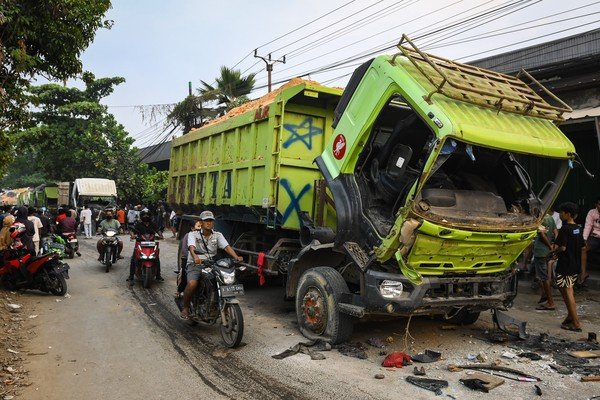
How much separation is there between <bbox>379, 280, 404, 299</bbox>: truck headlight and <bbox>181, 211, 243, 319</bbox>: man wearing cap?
191 cm

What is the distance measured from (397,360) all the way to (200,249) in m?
2.83

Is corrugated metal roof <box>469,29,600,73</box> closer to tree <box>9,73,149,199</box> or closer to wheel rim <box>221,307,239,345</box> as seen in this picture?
wheel rim <box>221,307,239,345</box>

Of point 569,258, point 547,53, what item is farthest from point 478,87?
point 547,53

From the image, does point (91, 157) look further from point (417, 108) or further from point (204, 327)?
point (417, 108)

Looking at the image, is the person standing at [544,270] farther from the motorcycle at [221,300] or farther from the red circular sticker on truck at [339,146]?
the motorcycle at [221,300]

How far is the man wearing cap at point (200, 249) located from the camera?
19.9 ft

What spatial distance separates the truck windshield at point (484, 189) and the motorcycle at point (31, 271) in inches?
258

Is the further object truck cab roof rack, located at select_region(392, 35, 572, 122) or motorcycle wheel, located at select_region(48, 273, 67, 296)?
motorcycle wheel, located at select_region(48, 273, 67, 296)

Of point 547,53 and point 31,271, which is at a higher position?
point 547,53

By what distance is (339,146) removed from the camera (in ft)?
19.2

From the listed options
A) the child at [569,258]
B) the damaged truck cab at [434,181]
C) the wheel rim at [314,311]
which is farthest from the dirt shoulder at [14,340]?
the child at [569,258]

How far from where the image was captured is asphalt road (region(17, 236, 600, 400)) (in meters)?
4.27

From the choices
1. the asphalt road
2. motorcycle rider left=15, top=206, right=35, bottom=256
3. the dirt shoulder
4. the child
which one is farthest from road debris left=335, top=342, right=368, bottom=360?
motorcycle rider left=15, top=206, right=35, bottom=256

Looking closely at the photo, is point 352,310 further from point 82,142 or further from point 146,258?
point 82,142
